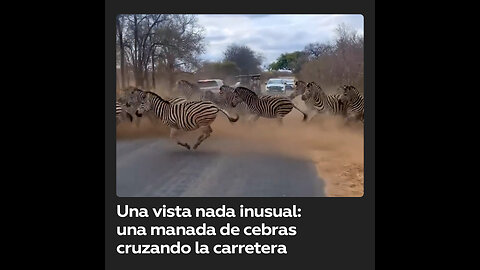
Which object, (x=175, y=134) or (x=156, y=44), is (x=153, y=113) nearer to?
(x=175, y=134)

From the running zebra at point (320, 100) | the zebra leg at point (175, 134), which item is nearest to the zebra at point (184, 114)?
the zebra leg at point (175, 134)

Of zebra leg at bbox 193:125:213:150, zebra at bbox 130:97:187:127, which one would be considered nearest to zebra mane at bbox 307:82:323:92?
zebra leg at bbox 193:125:213:150

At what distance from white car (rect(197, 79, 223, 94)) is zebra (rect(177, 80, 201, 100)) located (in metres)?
0.05

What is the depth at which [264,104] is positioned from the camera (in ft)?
20.9

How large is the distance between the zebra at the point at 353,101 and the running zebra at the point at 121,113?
86.2 inches

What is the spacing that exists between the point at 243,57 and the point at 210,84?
0.45 meters

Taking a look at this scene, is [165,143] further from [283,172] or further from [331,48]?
[331,48]

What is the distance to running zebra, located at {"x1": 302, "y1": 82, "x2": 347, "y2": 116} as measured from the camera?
6254 mm

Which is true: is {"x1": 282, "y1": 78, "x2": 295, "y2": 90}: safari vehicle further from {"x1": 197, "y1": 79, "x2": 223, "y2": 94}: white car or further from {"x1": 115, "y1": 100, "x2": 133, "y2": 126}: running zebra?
{"x1": 115, "y1": 100, "x2": 133, "y2": 126}: running zebra

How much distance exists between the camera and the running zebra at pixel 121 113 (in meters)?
5.88

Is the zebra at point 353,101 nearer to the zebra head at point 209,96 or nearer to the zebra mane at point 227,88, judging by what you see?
the zebra mane at point 227,88

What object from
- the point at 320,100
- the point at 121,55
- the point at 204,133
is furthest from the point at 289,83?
the point at 121,55
